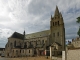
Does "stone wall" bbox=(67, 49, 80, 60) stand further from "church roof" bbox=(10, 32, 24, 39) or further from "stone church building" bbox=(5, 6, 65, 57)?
"church roof" bbox=(10, 32, 24, 39)

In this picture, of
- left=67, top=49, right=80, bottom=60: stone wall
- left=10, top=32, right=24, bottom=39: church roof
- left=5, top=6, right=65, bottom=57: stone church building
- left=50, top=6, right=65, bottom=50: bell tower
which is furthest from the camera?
left=10, top=32, right=24, bottom=39: church roof

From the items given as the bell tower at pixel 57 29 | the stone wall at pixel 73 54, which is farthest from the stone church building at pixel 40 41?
the stone wall at pixel 73 54

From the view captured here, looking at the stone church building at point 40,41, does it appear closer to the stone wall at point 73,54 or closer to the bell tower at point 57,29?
the bell tower at point 57,29

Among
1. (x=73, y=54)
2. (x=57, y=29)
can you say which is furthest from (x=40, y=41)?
(x=73, y=54)

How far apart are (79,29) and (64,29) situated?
18.0 metres

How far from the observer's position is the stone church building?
55.9 metres

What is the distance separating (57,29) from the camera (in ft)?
190

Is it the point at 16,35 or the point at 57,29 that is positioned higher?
the point at 57,29

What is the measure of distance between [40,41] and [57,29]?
11.3 metres

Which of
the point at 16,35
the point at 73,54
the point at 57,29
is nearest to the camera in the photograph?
the point at 73,54

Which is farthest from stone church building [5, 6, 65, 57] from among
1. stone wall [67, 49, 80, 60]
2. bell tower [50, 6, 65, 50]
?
stone wall [67, 49, 80, 60]

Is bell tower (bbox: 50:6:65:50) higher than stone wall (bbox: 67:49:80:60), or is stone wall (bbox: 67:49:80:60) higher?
bell tower (bbox: 50:6:65:50)

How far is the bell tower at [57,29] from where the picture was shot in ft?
181

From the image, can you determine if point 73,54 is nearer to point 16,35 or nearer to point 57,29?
point 57,29
